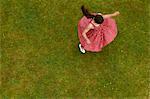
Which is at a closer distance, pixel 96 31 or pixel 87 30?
pixel 87 30

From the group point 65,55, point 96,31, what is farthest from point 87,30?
point 65,55

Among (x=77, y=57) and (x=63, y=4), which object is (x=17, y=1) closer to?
(x=63, y=4)

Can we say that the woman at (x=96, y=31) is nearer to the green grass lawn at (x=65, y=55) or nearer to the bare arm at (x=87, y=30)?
the bare arm at (x=87, y=30)

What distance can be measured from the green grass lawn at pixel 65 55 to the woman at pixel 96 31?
2.48ft

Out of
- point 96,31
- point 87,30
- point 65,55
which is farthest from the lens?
point 65,55

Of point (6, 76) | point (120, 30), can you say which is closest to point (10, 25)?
point (6, 76)

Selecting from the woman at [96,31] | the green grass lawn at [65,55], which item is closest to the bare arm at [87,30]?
the woman at [96,31]

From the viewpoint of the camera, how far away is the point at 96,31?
11.0 m

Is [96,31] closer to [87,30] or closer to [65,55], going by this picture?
[87,30]

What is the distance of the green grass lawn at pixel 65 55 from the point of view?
11836 millimetres

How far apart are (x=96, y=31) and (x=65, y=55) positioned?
1.61 meters

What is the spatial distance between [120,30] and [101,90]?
1.96 m

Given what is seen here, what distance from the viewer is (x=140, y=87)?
1187 centimetres

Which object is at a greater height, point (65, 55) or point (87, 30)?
point (87, 30)
